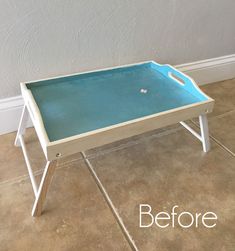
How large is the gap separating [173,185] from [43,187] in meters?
0.44

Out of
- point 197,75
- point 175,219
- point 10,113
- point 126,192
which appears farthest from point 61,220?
point 197,75

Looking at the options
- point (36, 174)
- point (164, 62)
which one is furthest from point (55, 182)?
point (164, 62)

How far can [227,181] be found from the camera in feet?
3.30

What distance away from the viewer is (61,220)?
0.86m

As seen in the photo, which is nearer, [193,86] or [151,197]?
[151,197]

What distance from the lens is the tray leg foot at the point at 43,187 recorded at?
800 mm

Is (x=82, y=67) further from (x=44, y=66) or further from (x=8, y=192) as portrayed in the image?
(x=8, y=192)

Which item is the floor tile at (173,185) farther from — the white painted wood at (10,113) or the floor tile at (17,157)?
the white painted wood at (10,113)

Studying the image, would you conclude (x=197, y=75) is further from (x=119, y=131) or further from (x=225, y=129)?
(x=119, y=131)

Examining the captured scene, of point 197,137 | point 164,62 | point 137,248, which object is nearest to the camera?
point 137,248

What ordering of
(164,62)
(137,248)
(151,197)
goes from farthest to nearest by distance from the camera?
1. (164,62)
2. (151,197)
3. (137,248)

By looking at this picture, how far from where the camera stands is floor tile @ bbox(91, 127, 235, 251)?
0.82 metres

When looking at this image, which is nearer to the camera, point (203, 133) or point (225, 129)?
point (203, 133)

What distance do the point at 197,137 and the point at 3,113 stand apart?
0.80 m
